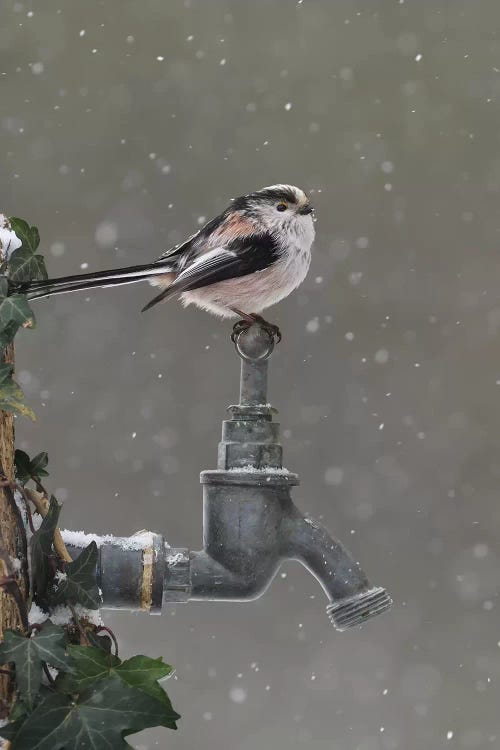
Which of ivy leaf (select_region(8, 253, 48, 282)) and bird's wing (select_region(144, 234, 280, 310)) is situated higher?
bird's wing (select_region(144, 234, 280, 310))

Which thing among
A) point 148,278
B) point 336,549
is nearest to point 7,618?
point 336,549

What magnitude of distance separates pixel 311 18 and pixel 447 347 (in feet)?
8.98

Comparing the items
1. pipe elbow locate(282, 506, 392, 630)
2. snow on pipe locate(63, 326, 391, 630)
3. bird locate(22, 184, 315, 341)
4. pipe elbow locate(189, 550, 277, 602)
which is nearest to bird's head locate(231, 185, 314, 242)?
bird locate(22, 184, 315, 341)

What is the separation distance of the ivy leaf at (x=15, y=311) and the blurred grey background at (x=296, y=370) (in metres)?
4.45

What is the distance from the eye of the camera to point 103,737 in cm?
115

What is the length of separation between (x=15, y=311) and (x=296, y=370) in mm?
4960

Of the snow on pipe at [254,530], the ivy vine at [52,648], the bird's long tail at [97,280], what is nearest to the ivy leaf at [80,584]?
the ivy vine at [52,648]

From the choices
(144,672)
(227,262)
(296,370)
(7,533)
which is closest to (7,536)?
(7,533)

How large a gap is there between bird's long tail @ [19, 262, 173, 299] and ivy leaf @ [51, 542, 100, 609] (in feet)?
1.18

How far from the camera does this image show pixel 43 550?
4.25 feet

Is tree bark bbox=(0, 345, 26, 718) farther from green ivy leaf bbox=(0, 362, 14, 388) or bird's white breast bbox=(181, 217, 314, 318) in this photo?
bird's white breast bbox=(181, 217, 314, 318)

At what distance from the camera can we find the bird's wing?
2.26 m

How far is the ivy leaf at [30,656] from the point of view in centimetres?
114

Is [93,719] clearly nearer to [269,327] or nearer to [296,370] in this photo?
[269,327]
